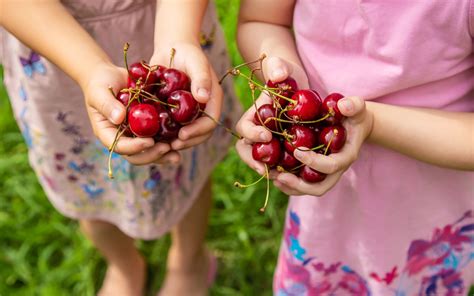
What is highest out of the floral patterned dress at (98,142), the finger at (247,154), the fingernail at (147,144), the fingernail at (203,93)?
the fingernail at (203,93)

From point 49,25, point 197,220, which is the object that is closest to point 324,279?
point 197,220

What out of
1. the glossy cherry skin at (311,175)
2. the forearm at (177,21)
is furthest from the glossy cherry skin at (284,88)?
the forearm at (177,21)

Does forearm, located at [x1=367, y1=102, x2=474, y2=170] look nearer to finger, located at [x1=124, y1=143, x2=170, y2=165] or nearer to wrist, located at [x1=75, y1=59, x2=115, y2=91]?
finger, located at [x1=124, y1=143, x2=170, y2=165]

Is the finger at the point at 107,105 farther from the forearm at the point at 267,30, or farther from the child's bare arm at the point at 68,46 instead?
the forearm at the point at 267,30

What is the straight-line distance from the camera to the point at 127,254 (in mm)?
1488

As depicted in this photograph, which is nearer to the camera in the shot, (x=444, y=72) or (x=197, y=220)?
(x=444, y=72)

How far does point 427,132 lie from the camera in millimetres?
871

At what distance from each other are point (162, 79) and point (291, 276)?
572 mm

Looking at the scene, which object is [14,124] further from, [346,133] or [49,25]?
[346,133]

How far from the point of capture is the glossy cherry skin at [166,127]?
32.2 inches

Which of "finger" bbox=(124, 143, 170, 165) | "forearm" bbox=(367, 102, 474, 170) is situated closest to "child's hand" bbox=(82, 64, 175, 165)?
"finger" bbox=(124, 143, 170, 165)

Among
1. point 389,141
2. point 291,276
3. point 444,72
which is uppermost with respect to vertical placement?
point 444,72

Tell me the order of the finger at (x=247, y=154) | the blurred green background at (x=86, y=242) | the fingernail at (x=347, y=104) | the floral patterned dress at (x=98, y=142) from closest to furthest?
the fingernail at (x=347, y=104) → the finger at (x=247, y=154) → the floral patterned dress at (x=98, y=142) → the blurred green background at (x=86, y=242)

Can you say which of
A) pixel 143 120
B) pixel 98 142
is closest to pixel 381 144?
pixel 143 120
